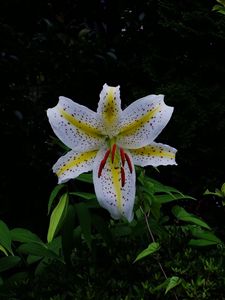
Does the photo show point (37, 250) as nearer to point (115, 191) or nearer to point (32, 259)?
point (32, 259)

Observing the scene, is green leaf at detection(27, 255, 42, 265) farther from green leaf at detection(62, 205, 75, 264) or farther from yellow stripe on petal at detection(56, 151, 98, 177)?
yellow stripe on petal at detection(56, 151, 98, 177)

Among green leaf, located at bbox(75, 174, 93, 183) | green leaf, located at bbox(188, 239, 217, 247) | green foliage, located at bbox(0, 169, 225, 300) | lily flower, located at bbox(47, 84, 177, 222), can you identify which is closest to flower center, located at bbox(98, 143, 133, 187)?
lily flower, located at bbox(47, 84, 177, 222)

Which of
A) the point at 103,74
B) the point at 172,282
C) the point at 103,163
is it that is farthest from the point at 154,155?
the point at 103,74

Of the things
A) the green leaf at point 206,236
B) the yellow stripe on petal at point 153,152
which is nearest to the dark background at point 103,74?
the green leaf at point 206,236

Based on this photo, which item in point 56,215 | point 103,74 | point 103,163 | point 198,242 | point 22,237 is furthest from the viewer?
point 103,74

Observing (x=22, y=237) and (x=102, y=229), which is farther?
(x=22, y=237)

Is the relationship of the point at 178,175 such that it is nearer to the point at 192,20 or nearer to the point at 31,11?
the point at 192,20
